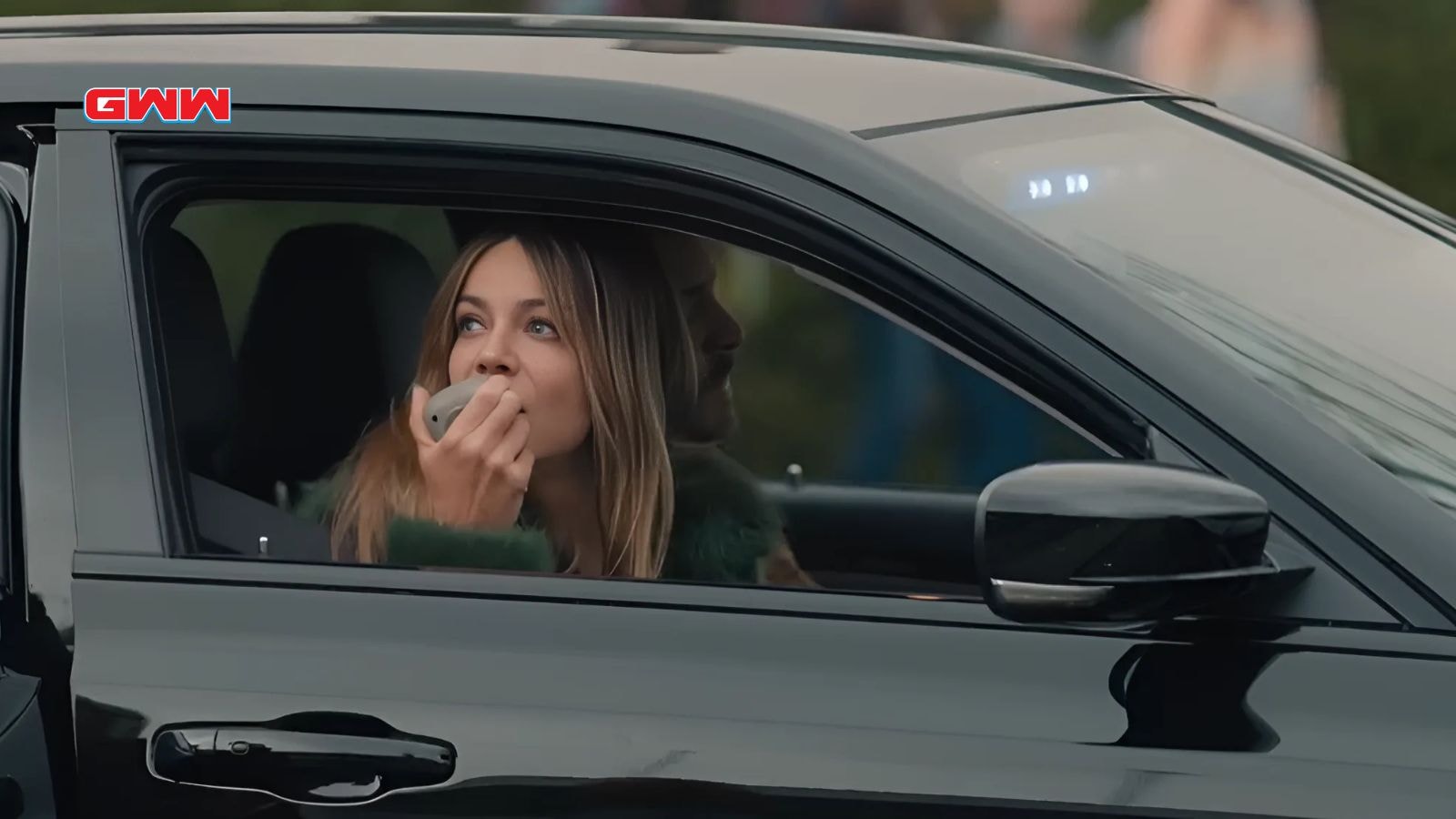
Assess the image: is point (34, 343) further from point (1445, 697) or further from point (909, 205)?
point (1445, 697)

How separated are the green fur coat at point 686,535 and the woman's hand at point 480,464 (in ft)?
0.12

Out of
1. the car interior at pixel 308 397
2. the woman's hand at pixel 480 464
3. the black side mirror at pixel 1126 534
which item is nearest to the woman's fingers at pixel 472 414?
the woman's hand at pixel 480 464

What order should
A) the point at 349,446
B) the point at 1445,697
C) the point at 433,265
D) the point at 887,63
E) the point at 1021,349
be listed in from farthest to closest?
1. the point at 433,265
2. the point at 349,446
3. the point at 887,63
4. the point at 1021,349
5. the point at 1445,697

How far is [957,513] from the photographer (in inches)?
106

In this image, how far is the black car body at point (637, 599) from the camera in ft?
5.00

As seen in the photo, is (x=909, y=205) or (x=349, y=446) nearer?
(x=909, y=205)

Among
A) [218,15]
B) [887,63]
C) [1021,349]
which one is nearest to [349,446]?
[218,15]

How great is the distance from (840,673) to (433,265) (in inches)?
44.3

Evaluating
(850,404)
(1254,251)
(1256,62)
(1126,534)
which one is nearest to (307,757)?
(1126,534)

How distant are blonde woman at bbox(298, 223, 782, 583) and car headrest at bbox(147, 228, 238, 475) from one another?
0.44ft

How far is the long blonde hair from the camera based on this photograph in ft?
6.64

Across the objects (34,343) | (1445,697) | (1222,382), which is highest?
(34,343)

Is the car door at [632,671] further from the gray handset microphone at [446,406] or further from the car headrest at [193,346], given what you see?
the gray handset microphone at [446,406]

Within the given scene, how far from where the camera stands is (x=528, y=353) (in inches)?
81.5
